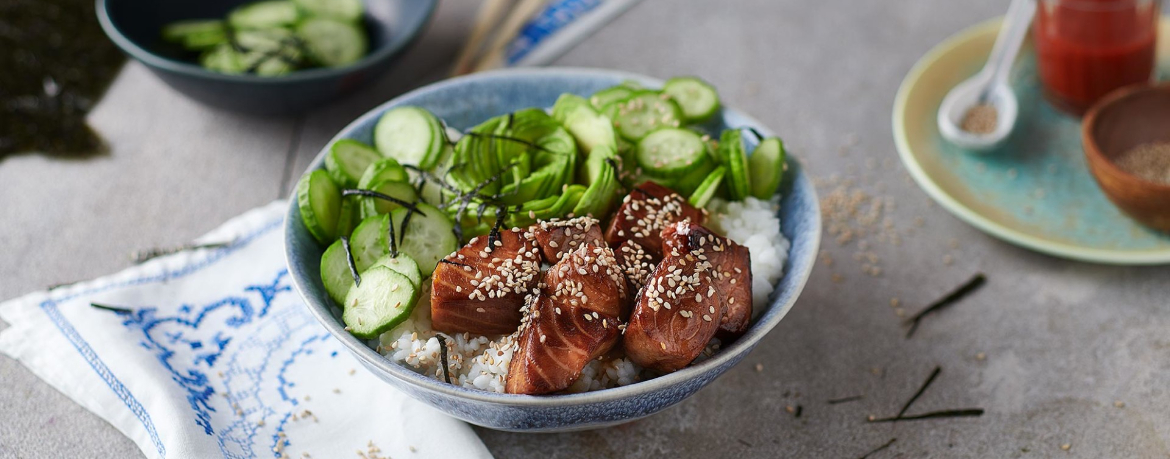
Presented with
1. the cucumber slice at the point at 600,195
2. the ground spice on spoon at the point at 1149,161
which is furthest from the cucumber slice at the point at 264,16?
the ground spice on spoon at the point at 1149,161

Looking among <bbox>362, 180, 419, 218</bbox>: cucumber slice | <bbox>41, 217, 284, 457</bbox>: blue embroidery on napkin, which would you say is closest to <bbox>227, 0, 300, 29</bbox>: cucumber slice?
<bbox>41, 217, 284, 457</bbox>: blue embroidery on napkin

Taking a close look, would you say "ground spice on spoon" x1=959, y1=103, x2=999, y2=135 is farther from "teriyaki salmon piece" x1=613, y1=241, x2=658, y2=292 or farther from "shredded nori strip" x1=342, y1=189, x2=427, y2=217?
"shredded nori strip" x1=342, y1=189, x2=427, y2=217

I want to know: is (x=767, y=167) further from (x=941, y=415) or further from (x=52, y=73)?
(x=52, y=73)

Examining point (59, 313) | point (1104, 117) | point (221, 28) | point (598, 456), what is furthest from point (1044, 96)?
point (59, 313)

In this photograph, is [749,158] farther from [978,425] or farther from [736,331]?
Result: [978,425]

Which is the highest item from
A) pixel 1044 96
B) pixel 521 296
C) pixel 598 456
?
pixel 521 296

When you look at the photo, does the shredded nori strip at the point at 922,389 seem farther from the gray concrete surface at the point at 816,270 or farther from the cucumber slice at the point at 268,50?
the cucumber slice at the point at 268,50

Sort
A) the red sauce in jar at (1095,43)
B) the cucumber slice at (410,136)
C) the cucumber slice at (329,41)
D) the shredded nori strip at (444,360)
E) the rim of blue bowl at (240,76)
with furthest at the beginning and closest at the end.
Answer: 1. the cucumber slice at (329,41)
2. the red sauce in jar at (1095,43)
3. the rim of blue bowl at (240,76)
4. the cucumber slice at (410,136)
5. the shredded nori strip at (444,360)
